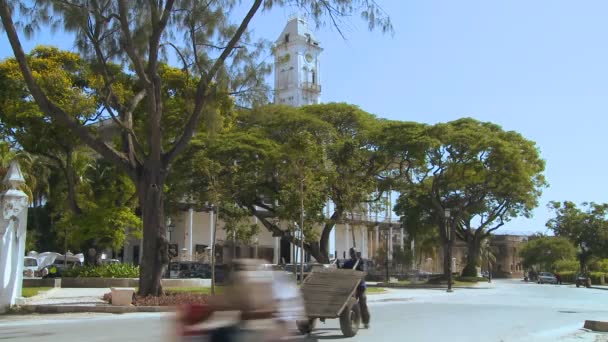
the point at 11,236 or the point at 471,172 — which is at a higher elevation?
the point at 471,172

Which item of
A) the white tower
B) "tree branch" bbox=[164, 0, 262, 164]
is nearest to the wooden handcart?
"tree branch" bbox=[164, 0, 262, 164]

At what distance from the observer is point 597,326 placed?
14.4 metres

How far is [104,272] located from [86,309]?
13.5 meters

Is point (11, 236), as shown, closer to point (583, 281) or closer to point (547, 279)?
point (583, 281)

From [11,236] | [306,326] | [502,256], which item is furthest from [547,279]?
[306,326]

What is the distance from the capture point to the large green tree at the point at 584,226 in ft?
240

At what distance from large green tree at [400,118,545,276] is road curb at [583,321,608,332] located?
29.7m

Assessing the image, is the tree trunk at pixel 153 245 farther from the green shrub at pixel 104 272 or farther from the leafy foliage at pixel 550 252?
the leafy foliage at pixel 550 252

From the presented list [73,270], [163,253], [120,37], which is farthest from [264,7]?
[73,270]

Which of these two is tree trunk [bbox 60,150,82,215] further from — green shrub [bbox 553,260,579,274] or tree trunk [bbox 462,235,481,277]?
green shrub [bbox 553,260,579,274]

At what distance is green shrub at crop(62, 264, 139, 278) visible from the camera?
31422 millimetres

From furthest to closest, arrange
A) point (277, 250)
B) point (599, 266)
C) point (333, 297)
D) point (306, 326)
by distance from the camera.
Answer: point (277, 250) < point (599, 266) < point (333, 297) < point (306, 326)

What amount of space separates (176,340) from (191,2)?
16.8 m

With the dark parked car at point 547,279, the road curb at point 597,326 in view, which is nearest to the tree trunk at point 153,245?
the road curb at point 597,326
